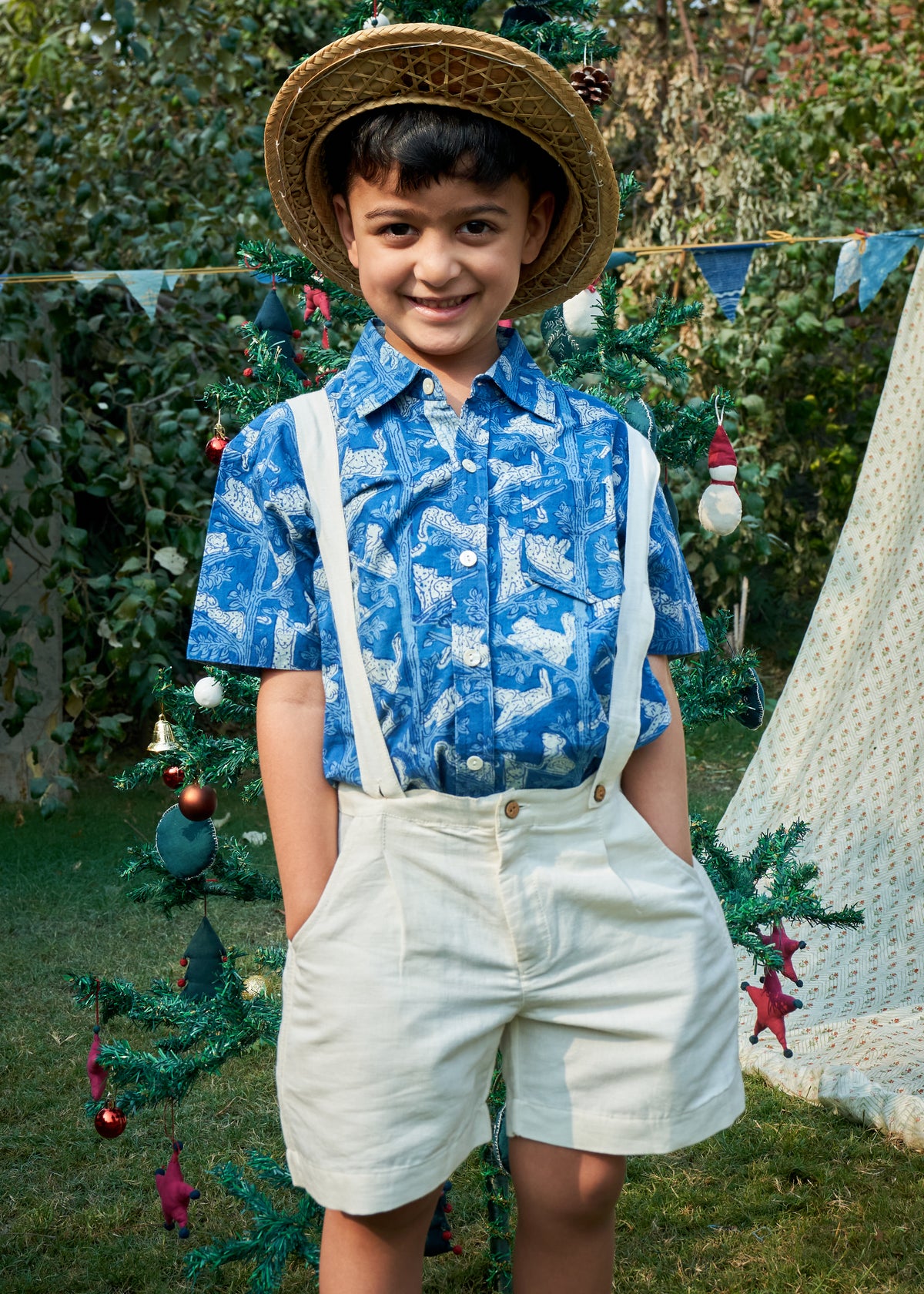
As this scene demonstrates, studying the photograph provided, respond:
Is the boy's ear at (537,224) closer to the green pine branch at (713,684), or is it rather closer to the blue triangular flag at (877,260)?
the green pine branch at (713,684)

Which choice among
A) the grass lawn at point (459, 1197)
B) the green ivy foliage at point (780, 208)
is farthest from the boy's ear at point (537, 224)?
the green ivy foliage at point (780, 208)

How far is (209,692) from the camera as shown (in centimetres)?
158

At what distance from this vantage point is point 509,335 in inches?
50.0

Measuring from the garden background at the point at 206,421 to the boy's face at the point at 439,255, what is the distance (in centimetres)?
118

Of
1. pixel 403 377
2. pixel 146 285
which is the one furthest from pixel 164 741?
pixel 146 285

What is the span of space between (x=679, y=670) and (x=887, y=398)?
1.53 metres

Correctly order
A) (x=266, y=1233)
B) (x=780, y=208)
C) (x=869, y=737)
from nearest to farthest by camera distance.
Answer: (x=266, y=1233), (x=869, y=737), (x=780, y=208)

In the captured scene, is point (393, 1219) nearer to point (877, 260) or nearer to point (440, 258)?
point (440, 258)

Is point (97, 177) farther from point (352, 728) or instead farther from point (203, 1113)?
point (352, 728)

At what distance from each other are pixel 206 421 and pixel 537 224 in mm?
2106

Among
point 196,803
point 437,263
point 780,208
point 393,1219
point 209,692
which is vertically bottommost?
point 393,1219

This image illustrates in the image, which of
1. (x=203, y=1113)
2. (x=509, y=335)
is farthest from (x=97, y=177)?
(x=509, y=335)

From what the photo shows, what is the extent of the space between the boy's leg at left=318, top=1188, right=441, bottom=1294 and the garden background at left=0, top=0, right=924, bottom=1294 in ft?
2.10

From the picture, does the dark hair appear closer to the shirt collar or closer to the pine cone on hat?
the shirt collar
